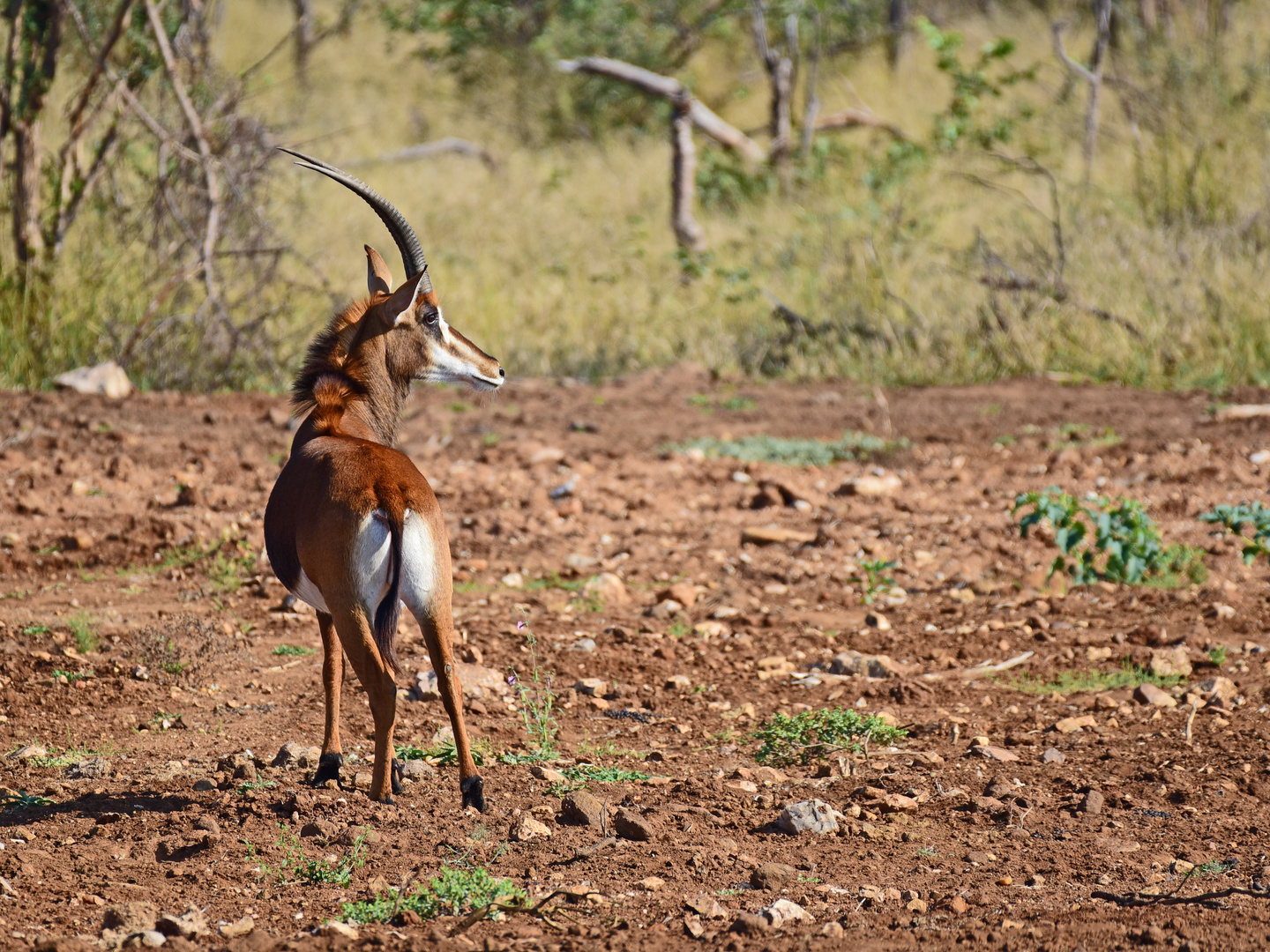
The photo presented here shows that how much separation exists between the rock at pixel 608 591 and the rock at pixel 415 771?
2.11 meters

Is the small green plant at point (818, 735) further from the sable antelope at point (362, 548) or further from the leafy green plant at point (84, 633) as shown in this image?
the leafy green plant at point (84, 633)

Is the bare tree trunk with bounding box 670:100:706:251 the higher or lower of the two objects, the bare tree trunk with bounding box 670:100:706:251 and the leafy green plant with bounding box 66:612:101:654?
the higher

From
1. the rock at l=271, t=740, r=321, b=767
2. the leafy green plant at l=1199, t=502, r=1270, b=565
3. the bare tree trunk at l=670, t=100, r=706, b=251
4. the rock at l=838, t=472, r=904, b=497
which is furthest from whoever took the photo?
the bare tree trunk at l=670, t=100, r=706, b=251

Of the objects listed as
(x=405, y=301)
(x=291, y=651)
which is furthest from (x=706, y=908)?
(x=291, y=651)

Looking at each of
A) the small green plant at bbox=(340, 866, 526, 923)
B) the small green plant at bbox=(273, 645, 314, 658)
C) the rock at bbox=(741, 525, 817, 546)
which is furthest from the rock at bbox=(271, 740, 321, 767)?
the rock at bbox=(741, 525, 817, 546)

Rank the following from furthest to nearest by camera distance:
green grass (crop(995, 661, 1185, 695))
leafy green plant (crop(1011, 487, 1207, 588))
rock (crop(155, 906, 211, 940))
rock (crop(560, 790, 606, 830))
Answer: leafy green plant (crop(1011, 487, 1207, 588)) < green grass (crop(995, 661, 1185, 695)) < rock (crop(560, 790, 606, 830)) < rock (crop(155, 906, 211, 940))

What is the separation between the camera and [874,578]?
6.34 metres

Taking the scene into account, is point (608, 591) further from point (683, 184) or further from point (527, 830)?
point (683, 184)

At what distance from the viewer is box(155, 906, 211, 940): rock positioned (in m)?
2.87

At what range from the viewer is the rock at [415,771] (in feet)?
12.8

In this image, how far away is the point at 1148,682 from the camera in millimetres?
4945

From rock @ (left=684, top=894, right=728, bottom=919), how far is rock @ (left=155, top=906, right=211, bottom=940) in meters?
1.07

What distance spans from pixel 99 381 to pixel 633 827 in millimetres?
6894

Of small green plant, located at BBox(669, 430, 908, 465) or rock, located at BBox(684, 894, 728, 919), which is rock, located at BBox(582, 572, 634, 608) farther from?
rock, located at BBox(684, 894, 728, 919)
